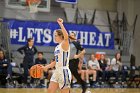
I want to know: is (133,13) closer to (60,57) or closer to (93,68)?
(93,68)

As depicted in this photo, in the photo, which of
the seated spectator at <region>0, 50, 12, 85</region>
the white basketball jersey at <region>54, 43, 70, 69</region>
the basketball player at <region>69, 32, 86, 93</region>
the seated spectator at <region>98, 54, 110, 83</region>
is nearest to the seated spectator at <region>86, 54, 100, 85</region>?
the seated spectator at <region>98, 54, 110, 83</region>

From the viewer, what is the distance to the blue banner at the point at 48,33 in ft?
58.2

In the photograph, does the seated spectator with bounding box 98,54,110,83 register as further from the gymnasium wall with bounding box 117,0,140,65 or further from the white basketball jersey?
the white basketball jersey

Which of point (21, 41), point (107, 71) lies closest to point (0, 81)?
point (21, 41)

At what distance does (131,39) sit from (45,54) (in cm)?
551

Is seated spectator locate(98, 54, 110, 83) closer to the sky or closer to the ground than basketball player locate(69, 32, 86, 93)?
closer to the ground

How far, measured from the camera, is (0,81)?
15273 mm

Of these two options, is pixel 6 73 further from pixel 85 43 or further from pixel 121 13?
pixel 121 13

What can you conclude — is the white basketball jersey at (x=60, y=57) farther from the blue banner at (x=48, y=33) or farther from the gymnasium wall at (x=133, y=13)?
the gymnasium wall at (x=133, y=13)

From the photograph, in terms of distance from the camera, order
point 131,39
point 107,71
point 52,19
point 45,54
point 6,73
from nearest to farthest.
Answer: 1. point 6,73
2. point 107,71
3. point 45,54
4. point 52,19
5. point 131,39

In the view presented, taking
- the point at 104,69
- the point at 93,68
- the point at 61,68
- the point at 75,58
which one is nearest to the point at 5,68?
the point at 93,68

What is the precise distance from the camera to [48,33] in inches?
726

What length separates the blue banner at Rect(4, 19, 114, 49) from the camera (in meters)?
17.8

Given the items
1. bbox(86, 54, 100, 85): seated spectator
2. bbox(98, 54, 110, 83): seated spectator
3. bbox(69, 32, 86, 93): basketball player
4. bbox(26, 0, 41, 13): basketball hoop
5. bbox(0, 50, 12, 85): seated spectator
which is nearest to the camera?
bbox(69, 32, 86, 93): basketball player
